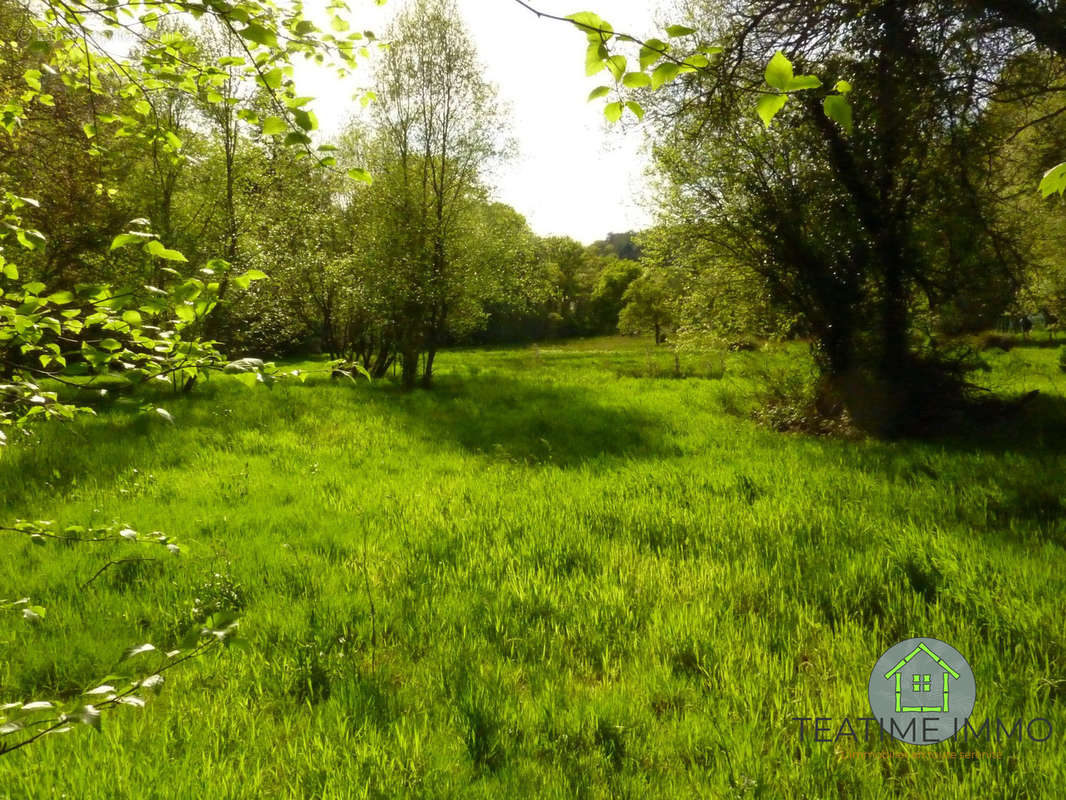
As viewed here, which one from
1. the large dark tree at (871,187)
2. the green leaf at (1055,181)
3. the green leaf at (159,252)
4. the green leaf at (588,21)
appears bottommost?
the green leaf at (159,252)

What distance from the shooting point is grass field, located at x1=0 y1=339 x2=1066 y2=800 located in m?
2.55

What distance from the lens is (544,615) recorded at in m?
4.06

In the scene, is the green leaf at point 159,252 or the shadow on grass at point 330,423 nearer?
the green leaf at point 159,252

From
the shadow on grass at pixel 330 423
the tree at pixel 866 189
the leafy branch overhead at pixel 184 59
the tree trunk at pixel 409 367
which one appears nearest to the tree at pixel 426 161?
the tree trunk at pixel 409 367

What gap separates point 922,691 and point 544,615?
2.43 meters

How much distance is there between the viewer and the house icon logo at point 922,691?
2643 mm

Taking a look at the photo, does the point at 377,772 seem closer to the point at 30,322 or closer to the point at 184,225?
the point at 30,322

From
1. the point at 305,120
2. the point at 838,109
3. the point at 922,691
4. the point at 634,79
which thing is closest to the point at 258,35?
the point at 305,120

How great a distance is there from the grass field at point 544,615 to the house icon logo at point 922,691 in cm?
9

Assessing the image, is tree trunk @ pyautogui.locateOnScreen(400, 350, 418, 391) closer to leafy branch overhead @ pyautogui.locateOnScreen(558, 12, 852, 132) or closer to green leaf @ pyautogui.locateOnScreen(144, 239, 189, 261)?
green leaf @ pyautogui.locateOnScreen(144, 239, 189, 261)

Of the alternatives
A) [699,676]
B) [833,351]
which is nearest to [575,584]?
[699,676]

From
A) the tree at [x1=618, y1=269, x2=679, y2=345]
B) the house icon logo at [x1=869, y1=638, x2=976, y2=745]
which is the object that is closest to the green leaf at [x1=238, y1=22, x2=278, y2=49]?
the house icon logo at [x1=869, y1=638, x2=976, y2=745]

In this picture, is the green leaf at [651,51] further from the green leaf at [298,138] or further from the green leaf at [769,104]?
the green leaf at [298,138]

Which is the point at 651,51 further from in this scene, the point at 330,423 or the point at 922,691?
the point at 330,423
